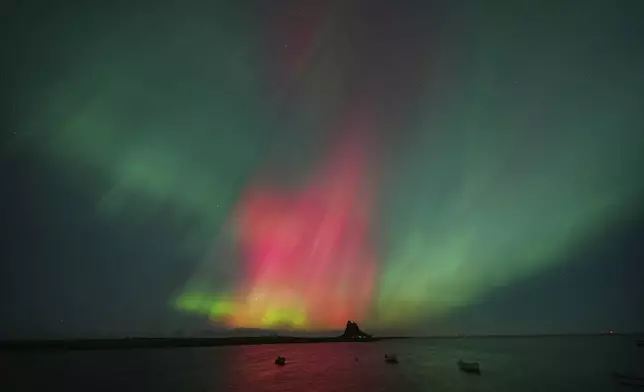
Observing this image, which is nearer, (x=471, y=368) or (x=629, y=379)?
(x=629, y=379)

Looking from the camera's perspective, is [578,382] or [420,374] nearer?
[578,382]

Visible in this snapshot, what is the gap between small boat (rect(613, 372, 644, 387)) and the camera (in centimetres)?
6712

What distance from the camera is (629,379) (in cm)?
7294

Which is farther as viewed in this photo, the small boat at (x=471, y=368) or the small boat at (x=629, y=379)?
the small boat at (x=471, y=368)

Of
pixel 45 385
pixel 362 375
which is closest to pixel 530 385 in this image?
pixel 362 375

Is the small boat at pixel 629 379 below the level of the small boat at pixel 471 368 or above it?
below

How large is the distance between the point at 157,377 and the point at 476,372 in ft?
217

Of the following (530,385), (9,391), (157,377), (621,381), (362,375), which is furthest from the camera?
(362,375)

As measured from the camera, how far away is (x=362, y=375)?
8006 centimetres

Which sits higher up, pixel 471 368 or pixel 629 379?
pixel 471 368

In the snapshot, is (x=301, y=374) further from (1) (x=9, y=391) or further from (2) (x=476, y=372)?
(1) (x=9, y=391)

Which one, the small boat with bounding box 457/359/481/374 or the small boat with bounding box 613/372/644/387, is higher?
the small boat with bounding box 457/359/481/374

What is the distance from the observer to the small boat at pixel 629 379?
67.1 metres

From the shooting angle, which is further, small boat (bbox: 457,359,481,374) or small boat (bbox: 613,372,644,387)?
small boat (bbox: 457,359,481,374)
